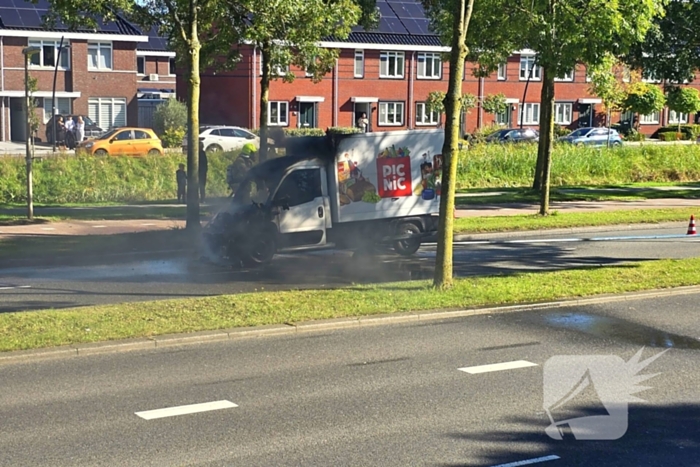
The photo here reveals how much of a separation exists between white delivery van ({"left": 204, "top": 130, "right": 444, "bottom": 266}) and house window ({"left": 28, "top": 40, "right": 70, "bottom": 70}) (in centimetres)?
3738

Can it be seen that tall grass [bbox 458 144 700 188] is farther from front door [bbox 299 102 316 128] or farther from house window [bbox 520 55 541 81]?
house window [bbox 520 55 541 81]

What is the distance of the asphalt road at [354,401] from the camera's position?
7.67m

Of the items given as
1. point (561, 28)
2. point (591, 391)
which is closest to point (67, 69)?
point (561, 28)

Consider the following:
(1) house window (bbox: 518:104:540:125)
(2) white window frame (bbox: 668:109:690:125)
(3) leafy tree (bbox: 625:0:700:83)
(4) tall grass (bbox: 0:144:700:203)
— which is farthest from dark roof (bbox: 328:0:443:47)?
(3) leafy tree (bbox: 625:0:700:83)

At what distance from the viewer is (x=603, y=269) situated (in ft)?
56.1

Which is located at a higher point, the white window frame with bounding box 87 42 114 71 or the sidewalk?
the white window frame with bounding box 87 42 114 71

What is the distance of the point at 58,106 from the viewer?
176 feet

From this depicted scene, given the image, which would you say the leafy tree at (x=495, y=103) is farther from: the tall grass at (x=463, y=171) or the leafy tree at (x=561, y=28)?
the leafy tree at (x=561, y=28)

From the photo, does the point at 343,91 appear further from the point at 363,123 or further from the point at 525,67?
the point at 525,67

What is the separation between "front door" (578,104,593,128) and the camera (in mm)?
70750

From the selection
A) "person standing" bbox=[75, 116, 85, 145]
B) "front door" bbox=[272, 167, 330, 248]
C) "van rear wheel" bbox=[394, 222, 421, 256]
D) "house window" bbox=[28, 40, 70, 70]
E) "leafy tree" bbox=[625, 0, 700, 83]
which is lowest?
"van rear wheel" bbox=[394, 222, 421, 256]

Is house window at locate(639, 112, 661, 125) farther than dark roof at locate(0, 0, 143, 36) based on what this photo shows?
Yes

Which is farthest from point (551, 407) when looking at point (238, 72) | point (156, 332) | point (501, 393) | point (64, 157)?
point (238, 72)

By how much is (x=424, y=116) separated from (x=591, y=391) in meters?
55.6
